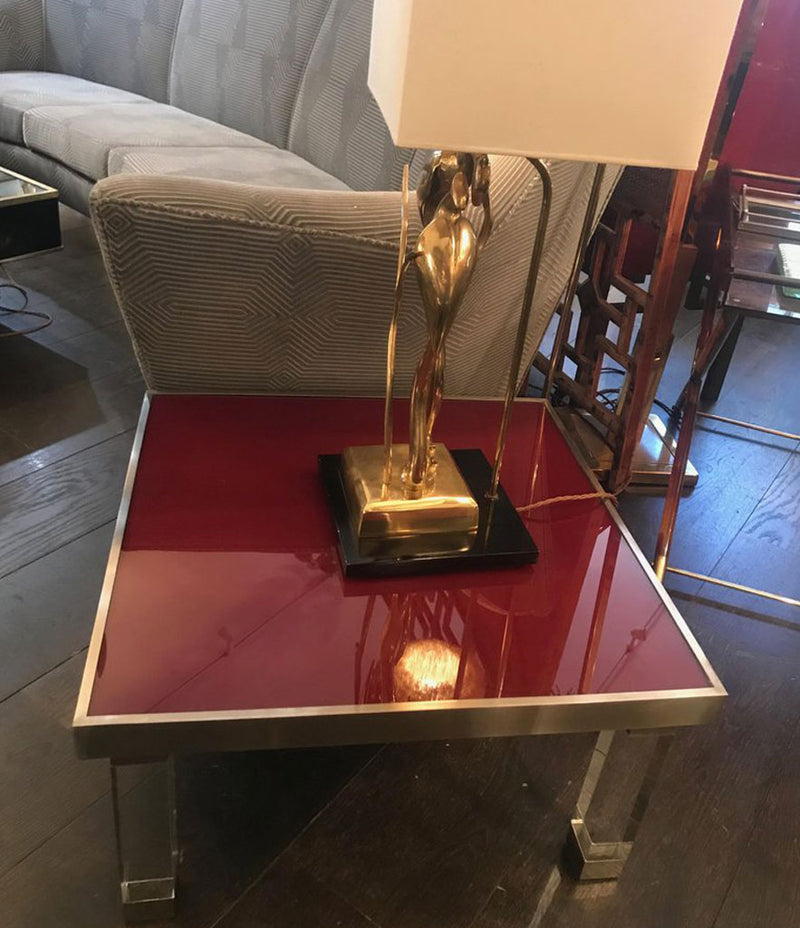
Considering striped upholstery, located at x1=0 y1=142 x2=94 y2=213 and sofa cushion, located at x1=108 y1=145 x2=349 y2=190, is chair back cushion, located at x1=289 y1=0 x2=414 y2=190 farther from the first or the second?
striped upholstery, located at x1=0 y1=142 x2=94 y2=213

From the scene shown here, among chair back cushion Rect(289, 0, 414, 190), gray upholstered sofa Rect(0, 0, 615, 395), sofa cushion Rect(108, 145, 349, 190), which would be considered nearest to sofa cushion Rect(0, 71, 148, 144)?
gray upholstered sofa Rect(0, 0, 615, 395)

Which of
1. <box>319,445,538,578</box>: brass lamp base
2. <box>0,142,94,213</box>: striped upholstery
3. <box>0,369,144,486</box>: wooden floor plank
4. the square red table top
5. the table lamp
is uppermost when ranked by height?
the table lamp

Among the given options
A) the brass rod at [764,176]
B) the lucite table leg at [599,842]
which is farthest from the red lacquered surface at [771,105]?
the lucite table leg at [599,842]

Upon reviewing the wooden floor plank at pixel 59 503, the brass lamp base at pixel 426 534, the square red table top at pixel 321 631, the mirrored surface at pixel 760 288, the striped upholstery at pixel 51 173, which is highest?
the mirrored surface at pixel 760 288

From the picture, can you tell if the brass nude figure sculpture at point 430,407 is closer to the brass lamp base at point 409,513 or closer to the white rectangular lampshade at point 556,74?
the brass lamp base at point 409,513

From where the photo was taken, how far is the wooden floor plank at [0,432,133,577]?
1432 millimetres

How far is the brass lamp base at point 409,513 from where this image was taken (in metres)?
0.93

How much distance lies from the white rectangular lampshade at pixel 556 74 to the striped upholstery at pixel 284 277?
0.45 m

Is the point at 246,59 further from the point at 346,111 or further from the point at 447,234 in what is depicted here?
the point at 447,234

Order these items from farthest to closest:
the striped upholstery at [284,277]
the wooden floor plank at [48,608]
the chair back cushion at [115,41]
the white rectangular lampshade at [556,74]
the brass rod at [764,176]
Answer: the chair back cushion at [115,41], the brass rod at [764,176], the wooden floor plank at [48,608], the striped upholstery at [284,277], the white rectangular lampshade at [556,74]

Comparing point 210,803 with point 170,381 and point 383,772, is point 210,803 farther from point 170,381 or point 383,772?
point 170,381

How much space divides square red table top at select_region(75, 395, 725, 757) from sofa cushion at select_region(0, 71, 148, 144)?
6.35 ft

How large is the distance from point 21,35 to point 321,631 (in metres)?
3.07

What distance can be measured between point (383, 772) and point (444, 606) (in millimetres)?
361
